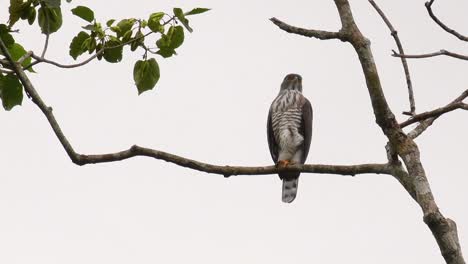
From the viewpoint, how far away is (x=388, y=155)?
11.3 ft

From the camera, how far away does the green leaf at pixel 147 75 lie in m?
3.76

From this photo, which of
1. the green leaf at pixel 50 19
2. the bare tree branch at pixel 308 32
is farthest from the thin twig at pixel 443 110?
the green leaf at pixel 50 19

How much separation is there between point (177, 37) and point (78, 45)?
472mm

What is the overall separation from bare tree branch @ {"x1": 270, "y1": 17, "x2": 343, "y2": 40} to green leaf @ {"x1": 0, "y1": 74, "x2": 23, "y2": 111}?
1.16m

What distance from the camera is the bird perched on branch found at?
8477 millimetres

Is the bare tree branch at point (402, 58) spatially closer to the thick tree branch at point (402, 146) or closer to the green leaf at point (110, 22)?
the thick tree branch at point (402, 146)

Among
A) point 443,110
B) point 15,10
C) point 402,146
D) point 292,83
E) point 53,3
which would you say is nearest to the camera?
point 443,110

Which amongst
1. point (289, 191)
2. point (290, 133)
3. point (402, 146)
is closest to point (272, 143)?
point (290, 133)

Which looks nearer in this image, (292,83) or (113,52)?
(113,52)

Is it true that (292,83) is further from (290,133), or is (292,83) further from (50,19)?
(50,19)

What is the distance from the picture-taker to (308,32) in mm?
3492

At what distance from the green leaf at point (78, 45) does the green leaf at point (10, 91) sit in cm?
30

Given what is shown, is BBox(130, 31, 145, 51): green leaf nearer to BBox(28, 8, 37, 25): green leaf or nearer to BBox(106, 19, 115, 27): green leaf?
BBox(106, 19, 115, 27): green leaf

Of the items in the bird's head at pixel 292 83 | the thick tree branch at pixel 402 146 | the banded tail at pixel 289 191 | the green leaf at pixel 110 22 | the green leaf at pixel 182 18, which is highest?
the bird's head at pixel 292 83
